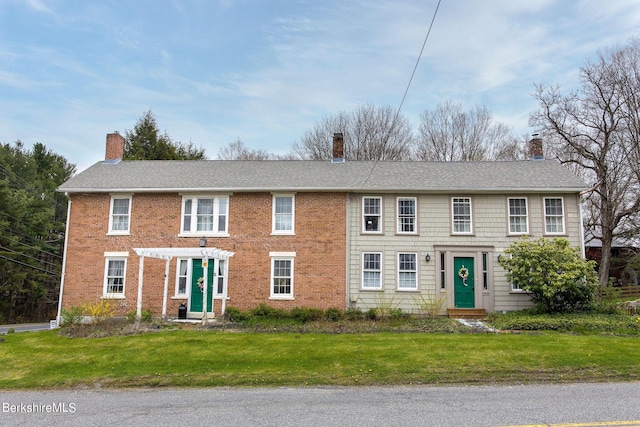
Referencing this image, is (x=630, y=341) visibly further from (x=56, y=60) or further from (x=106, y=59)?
(x=56, y=60)

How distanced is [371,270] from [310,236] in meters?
2.86

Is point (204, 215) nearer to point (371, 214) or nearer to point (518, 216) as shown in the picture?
point (371, 214)

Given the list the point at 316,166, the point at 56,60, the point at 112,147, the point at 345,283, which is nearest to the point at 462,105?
the point at 316,166

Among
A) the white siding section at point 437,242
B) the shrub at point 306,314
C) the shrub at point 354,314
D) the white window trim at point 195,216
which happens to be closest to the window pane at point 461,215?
the white siding section at point 437,242

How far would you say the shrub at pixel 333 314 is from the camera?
626 inches

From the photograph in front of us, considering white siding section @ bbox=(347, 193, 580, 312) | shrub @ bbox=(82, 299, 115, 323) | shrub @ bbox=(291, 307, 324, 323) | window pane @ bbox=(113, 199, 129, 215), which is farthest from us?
window pane @ bbox=(113, 199, 129, 215)

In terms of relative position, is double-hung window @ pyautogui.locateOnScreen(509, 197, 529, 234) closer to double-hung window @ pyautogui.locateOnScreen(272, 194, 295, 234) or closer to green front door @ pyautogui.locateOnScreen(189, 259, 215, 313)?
double-hung window @ pyautogui.locateOnScreen(272, 194, 295, 234)

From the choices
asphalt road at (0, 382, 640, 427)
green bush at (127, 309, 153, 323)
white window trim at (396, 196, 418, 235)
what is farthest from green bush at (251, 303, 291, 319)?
asphalt road at (0, 382, 640, 427)

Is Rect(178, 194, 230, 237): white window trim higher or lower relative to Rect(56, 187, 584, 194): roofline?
lower

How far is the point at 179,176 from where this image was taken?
748 inches

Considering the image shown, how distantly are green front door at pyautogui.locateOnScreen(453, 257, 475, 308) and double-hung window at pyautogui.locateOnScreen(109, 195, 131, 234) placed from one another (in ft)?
45.4

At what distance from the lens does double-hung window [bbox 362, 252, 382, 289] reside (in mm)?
17109

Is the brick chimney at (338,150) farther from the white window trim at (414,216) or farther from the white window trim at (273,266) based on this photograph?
the white window trim at (273,266)

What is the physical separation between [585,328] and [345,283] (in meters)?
8.23
